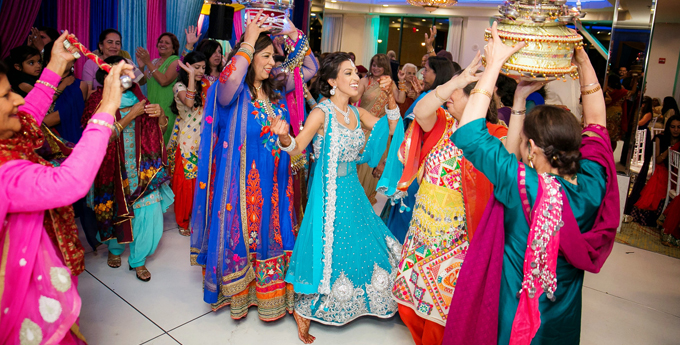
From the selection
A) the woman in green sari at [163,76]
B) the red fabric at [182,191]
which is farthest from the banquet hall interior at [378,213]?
the red fabric at [182,191]

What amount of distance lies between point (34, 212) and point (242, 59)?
132 cm

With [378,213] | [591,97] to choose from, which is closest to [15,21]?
[378,213]

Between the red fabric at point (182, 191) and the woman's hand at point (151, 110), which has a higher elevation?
the woman's hand at point (151, 110)

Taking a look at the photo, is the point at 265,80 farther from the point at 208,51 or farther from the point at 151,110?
the point at 208,51

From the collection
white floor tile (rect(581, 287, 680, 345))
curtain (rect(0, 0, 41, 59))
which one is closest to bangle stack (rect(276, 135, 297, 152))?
white floor tile (rect(581, 287, 680, 345))

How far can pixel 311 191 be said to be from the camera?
2701mm

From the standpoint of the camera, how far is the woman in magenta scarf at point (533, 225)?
1615mm

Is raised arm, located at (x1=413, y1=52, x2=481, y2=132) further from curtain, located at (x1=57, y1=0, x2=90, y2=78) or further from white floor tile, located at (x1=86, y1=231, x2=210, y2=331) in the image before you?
curtain, located at (x1=57, y1=0, x2=90, y2=78)

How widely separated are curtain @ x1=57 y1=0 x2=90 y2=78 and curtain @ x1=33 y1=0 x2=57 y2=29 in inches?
1.5

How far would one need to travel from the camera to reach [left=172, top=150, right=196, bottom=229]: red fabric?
4.21m

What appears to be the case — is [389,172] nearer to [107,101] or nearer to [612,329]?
[107,101]

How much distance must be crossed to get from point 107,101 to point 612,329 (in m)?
3.23

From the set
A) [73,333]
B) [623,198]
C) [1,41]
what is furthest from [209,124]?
[623,198]

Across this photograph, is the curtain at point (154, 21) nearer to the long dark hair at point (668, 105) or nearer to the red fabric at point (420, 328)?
the red fabric at point (420, 328)
